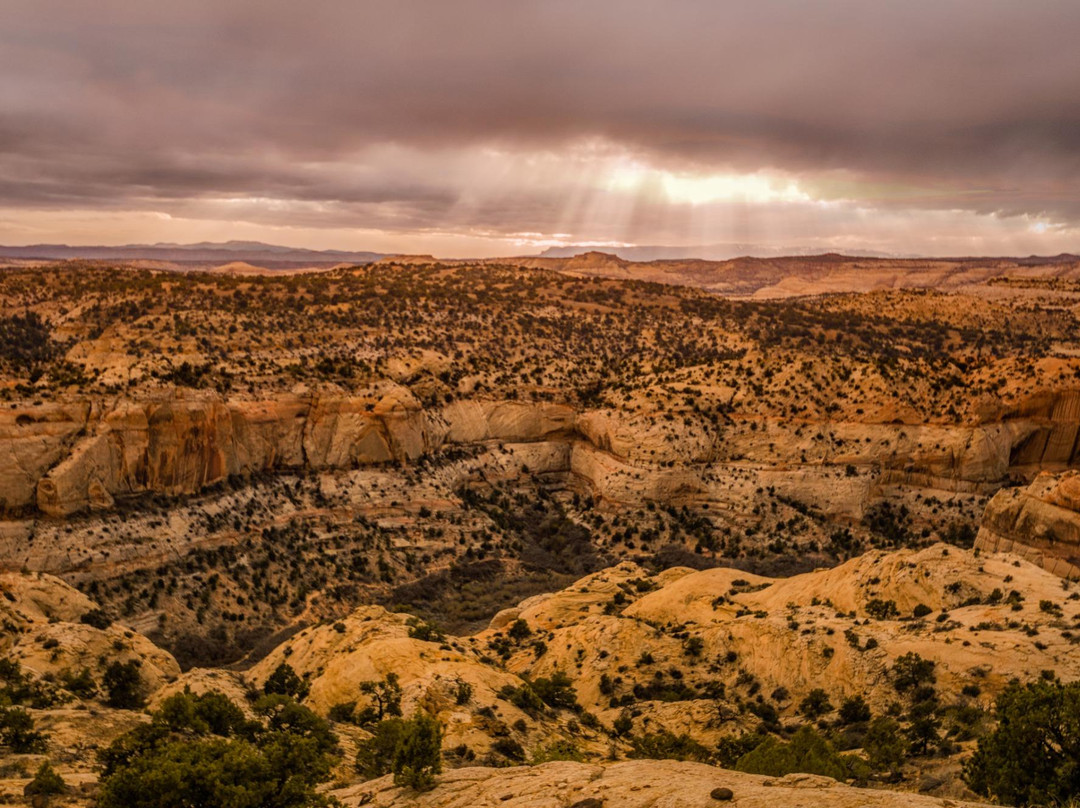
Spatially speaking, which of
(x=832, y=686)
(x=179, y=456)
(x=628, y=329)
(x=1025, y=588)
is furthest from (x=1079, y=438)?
(x=179, y=456)

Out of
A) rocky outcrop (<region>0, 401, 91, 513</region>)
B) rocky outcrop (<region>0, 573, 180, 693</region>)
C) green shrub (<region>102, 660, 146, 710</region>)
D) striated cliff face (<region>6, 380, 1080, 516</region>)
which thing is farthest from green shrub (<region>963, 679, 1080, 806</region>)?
rocky outcrop (<region>0, 401, 91, 513</region>)

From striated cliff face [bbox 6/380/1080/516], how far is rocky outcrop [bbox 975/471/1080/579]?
1413 centimetres

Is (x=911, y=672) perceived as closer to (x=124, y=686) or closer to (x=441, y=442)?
(x=124, y=686)

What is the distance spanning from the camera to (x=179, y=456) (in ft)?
157

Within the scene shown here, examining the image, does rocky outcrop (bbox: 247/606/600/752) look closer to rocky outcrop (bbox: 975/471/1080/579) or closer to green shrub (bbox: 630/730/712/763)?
green shrub (bbox: 630/730/712/763)

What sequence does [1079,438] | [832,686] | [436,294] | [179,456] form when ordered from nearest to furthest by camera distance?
[832,686] → [179,456] → [1079,438] → [436,294]

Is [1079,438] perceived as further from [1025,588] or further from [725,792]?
[725,792]

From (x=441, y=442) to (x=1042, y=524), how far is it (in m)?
42.6

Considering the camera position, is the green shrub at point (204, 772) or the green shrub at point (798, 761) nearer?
the green shrub at point (204, 772)

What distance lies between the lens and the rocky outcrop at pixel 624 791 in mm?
14086

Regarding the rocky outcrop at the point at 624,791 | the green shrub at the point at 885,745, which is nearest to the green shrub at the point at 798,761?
the green shrub at the point at 885,745

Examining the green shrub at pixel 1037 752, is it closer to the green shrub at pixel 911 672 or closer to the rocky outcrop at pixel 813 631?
the rocky outcrop at pixel 813 631

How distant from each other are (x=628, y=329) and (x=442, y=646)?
69.4m

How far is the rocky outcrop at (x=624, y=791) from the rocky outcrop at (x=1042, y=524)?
30182 mm
